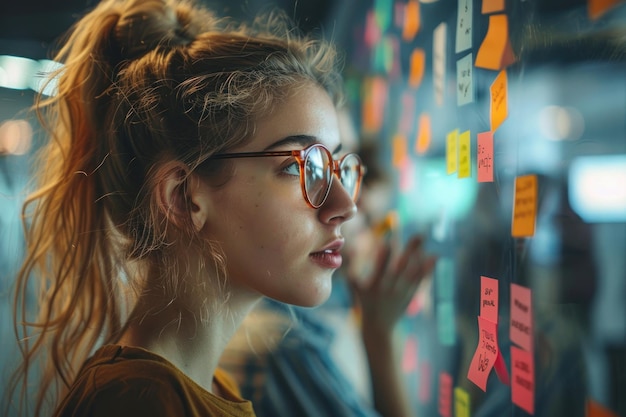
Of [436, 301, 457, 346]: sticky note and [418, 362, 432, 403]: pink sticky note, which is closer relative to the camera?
[436, 301, 457, 346]: sticky note

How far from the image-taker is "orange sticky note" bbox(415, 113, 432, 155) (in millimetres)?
1360

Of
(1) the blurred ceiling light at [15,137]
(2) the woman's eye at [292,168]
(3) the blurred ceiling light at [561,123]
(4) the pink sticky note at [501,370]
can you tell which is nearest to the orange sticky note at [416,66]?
(2) the woman's eye at [292,168]

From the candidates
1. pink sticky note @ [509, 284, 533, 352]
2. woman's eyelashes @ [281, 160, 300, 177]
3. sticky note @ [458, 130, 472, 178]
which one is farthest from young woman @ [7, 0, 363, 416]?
pink sticky note @ [509, 284, 533, 352]

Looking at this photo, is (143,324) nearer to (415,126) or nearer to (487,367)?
(487,367)

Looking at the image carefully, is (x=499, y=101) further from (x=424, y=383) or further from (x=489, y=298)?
(x=424, y=383)

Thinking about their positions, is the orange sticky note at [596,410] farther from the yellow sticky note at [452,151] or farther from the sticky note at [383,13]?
the sticky note at [383,13]

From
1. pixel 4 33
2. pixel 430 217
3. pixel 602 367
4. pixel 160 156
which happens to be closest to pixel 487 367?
pixel 602 367

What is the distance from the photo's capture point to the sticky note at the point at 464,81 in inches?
40.7

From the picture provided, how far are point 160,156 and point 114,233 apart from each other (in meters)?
0.18

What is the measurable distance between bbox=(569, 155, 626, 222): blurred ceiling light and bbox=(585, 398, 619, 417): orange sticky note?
0.72 feet

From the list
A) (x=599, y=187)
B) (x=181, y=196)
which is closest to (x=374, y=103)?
(x=181, y=196)

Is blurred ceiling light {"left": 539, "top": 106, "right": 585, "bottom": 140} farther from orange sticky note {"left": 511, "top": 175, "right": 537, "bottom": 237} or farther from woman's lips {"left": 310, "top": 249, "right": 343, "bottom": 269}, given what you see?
woman's lips {"left": 310, "top": 249, "right": 343, "bottom": 269}

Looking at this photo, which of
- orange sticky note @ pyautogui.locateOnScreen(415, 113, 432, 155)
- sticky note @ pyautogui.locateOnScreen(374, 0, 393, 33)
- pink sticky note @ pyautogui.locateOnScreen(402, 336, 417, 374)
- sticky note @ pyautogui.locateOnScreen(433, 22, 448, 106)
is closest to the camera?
sticky note @ pyautogui.locateOnScreen(433, 22, 448, 106)

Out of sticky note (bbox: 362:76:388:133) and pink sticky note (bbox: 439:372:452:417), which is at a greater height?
sticky note (bbox: 362:76:388:133)
